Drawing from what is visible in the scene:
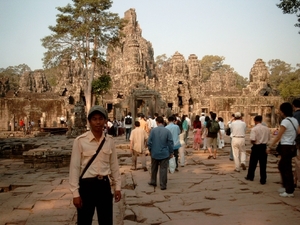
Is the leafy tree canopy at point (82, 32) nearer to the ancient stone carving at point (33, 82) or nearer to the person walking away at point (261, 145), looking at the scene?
the person walking away at point (261, 145)

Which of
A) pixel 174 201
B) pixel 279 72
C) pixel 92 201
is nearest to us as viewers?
pixel 92 201

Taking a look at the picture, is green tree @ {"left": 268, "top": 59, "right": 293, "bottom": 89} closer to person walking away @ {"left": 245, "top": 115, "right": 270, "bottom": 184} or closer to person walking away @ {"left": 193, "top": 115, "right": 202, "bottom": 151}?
person walking away @ {"left": 193, "top": 115, "right": 202, "bottom": 151}

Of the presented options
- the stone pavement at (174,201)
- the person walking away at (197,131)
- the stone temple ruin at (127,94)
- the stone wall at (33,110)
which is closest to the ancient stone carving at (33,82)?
the stone temple ruin at (127,94)

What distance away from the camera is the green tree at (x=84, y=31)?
21516 mm

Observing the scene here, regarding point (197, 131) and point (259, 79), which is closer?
point (197, 131)

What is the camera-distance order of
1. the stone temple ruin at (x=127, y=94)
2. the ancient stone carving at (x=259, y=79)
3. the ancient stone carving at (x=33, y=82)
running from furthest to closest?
the ancient stone carving at (x=33, y=82) → the ancient stone carving at (x=259, y=79) → the stone temple ruin at (x=127, y=94)

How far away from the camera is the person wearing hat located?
2.81m

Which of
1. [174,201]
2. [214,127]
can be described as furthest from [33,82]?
[174,201]

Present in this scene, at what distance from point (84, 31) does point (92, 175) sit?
19.7 meters

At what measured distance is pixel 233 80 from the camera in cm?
5266

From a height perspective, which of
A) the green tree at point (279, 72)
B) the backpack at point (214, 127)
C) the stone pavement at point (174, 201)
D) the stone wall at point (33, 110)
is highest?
the green tree at point (279, 72)

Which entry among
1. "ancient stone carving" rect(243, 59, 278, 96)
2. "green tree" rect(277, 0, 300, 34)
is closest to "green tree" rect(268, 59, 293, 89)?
"ancient stone carving" rect(243, 59, 278, 96)

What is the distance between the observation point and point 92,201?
2.81m

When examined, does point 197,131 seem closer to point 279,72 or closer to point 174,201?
point 174,201
